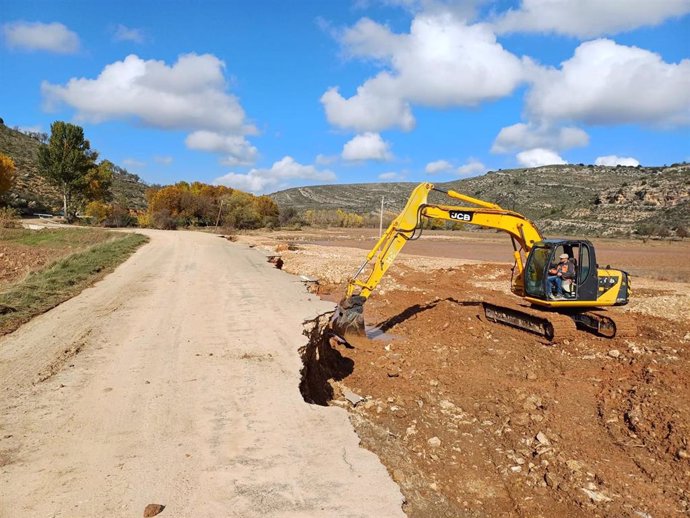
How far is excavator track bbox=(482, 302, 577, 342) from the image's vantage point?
1088 centimetres

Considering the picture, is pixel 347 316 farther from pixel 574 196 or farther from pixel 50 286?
pixel 574 196

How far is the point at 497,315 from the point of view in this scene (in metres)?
12.7

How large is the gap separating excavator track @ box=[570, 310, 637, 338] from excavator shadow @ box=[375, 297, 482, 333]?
296 cm

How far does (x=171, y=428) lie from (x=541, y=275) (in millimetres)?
8772

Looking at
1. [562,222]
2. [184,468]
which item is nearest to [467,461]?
[184,468]

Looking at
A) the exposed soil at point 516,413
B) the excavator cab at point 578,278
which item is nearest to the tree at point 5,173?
the exposed soil at point 516,413

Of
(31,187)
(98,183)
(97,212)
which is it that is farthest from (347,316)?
(31,187)

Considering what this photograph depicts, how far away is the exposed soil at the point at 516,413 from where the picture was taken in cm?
491

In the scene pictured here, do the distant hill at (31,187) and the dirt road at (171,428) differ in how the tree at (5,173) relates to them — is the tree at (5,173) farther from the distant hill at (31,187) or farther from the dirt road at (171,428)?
the dirt road at (171,428)

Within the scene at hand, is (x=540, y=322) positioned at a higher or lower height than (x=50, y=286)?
higher

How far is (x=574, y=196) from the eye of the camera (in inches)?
3942

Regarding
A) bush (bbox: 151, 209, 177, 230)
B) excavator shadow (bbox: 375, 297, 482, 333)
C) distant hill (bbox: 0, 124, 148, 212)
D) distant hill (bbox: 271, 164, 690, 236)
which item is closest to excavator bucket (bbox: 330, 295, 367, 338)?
excavator shadow (bbox: 375, 297, 482, 333)

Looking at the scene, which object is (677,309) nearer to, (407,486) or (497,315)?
(497,315)

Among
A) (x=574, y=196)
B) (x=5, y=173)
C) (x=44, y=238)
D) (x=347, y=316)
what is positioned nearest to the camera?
(x=347, y=316)
